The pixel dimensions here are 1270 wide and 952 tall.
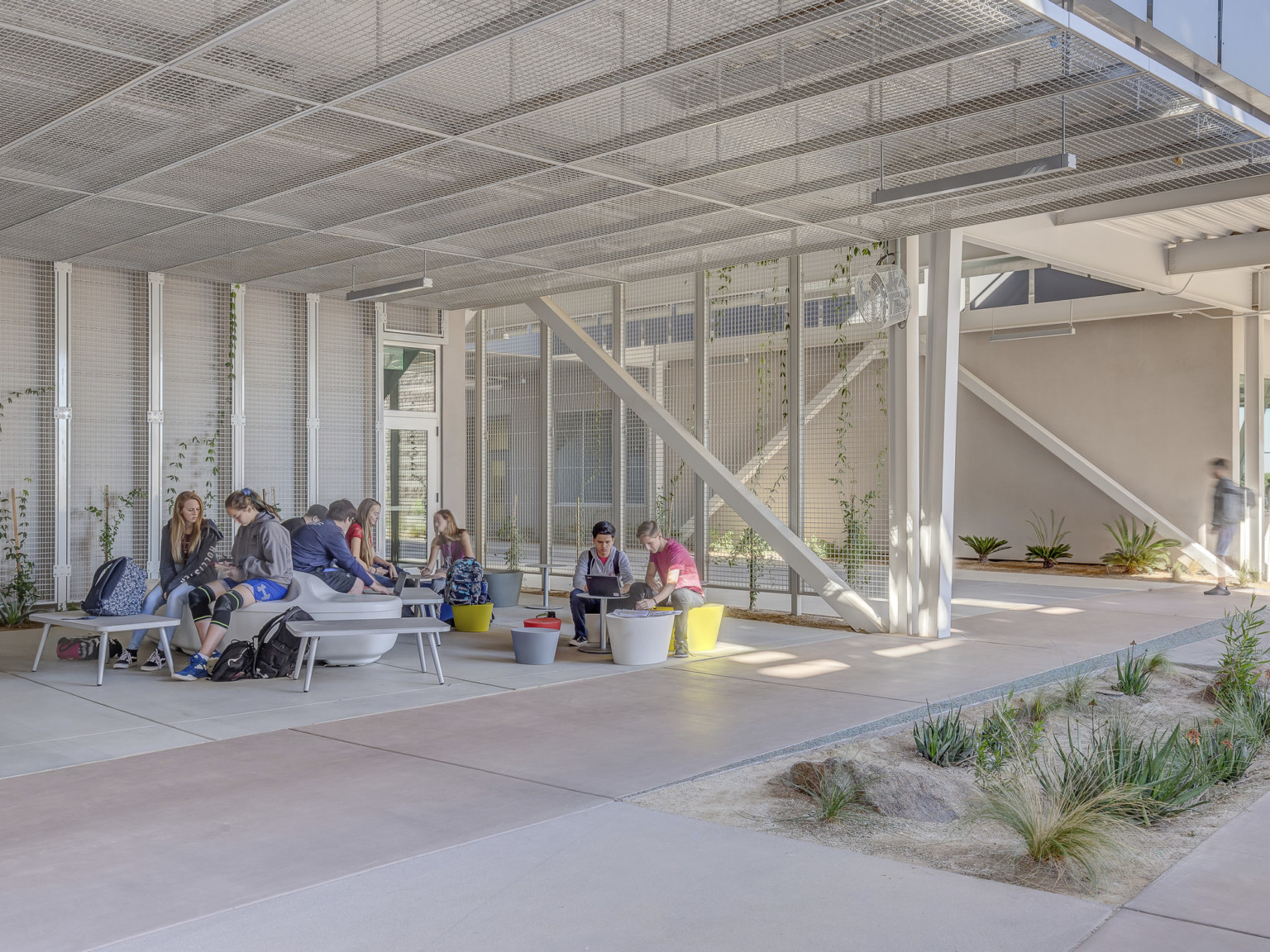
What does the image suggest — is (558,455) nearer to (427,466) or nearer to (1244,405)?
(427,466)

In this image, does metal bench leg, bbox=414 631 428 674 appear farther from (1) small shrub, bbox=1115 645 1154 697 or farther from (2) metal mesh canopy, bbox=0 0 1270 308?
(1) small shrub, bbox=1115 645 1154 697

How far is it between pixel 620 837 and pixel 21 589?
8235 millimetres

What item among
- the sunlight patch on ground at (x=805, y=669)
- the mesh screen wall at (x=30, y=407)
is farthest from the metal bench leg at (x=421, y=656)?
the mesh screen wall at (x=30, y=407)

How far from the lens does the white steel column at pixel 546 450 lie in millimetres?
13469

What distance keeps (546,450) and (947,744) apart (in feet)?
29.0

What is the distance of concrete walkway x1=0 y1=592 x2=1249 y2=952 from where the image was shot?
3242 millimetres

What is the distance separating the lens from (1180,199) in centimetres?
902

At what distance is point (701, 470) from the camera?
432 inches

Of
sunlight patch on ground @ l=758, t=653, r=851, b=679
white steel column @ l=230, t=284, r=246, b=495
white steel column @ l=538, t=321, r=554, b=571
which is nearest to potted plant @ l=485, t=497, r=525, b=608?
white steel column @ l=538, t=321, r=554, b=571

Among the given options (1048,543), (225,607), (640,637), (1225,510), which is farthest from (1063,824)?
(1048,543)

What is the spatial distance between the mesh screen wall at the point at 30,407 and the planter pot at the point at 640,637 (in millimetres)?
5851

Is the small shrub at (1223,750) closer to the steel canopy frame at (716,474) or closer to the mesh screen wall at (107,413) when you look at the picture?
the steel canopy frame at (716,474)

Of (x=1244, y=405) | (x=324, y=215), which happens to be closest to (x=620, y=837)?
(x=324, y=215)

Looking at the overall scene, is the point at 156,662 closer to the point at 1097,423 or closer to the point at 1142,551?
the point at 1142,551
